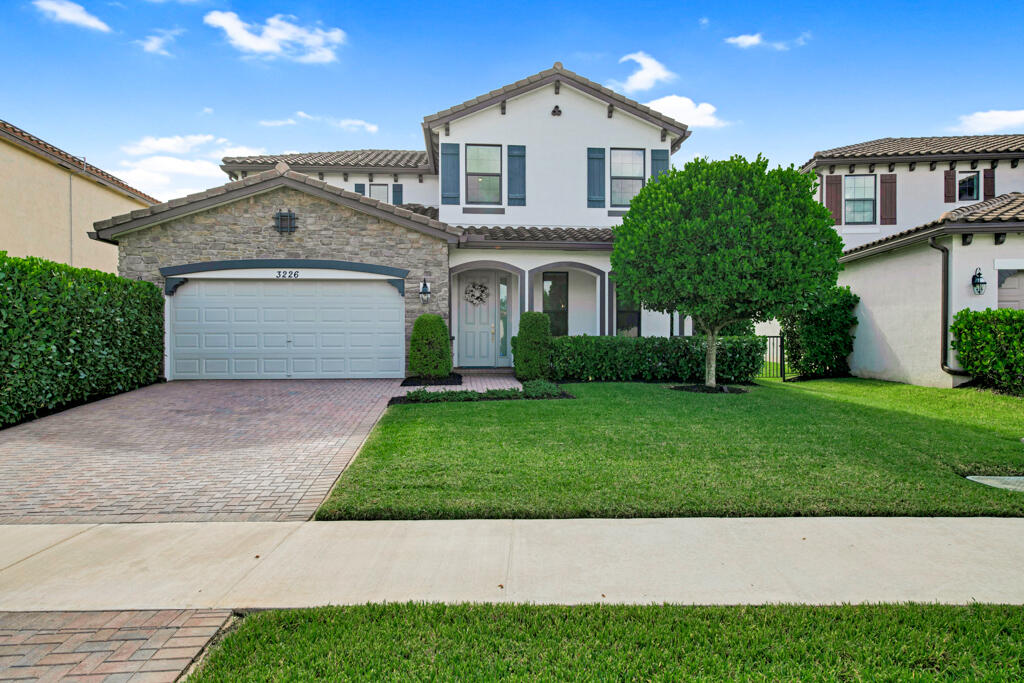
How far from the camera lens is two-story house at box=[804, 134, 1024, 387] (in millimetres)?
10828

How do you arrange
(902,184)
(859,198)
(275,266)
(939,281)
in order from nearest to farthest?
(939,281), (275,266), (902,184), (859,198)

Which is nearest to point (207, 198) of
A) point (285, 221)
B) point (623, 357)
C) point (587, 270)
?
point (285, 221)

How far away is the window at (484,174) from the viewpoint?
1462 centimetres

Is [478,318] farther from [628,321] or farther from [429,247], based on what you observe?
[628,321]

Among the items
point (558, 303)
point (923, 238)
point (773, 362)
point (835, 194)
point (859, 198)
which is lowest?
point (773, 362)

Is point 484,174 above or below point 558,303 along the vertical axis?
above

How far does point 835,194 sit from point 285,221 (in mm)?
17737

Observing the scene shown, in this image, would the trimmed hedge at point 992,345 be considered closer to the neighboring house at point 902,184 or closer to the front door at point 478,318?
the neighboring house at point 902,184

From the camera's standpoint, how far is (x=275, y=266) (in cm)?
1263

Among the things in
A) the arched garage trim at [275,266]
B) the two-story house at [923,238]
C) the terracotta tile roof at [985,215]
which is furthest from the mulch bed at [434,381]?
the terracotta tile roof at [985,215]

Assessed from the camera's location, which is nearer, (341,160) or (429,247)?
(429,247)

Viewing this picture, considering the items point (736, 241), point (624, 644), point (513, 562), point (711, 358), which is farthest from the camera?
point (711, 358)

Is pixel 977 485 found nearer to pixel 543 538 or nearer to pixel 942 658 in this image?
pixel 942 658

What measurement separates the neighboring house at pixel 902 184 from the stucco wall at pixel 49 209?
24.4m
